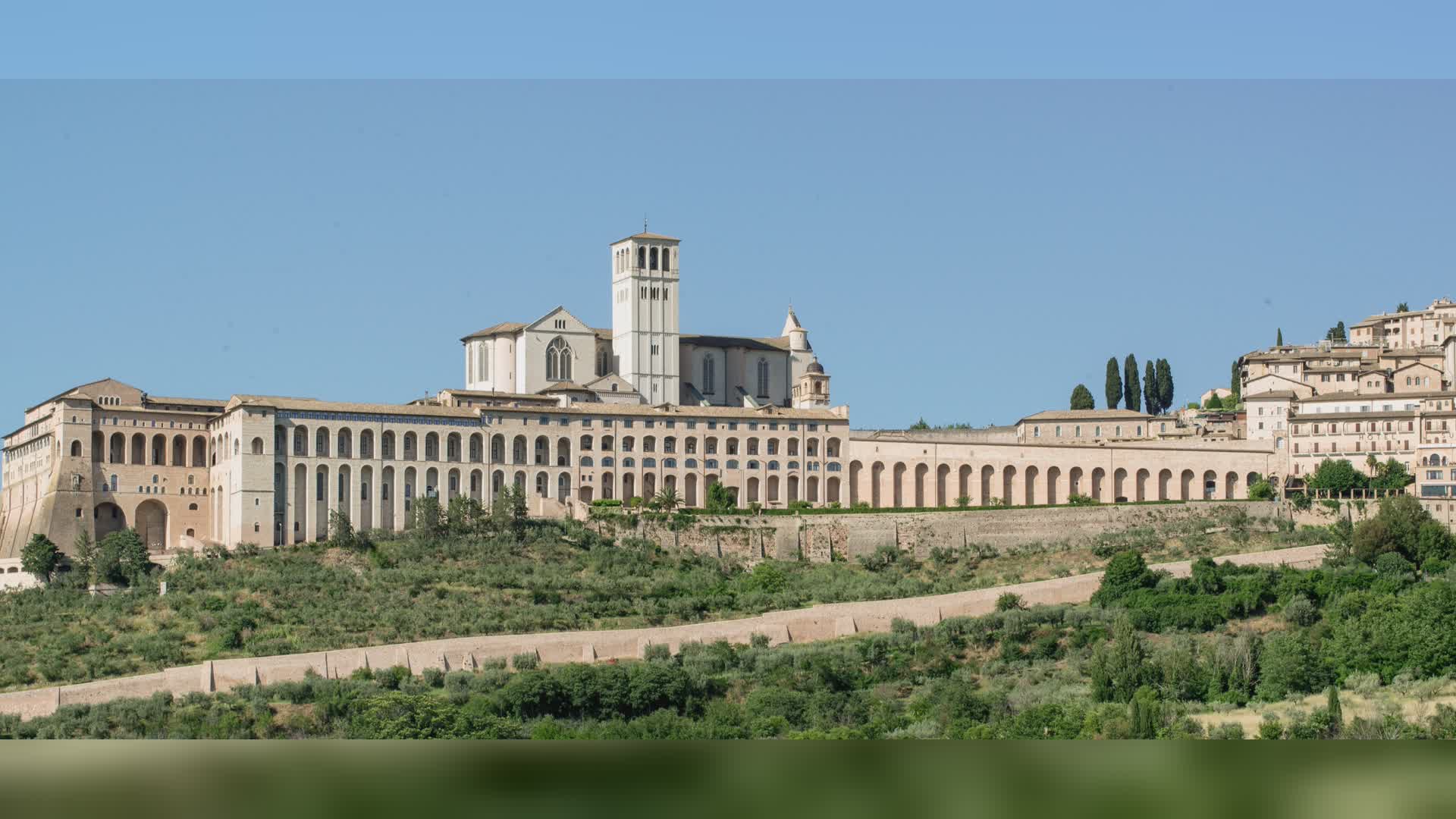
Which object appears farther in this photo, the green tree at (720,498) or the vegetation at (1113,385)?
the vegetation at (1113,385)

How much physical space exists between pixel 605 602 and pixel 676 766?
116 feet

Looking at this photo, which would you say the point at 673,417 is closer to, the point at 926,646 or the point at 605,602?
the point at 605,602

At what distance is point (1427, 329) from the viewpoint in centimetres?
8462

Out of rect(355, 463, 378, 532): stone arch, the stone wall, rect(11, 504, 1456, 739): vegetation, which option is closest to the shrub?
rect(11, 504, 1456, 739): vegetation

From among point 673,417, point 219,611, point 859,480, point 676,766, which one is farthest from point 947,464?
point 676,766

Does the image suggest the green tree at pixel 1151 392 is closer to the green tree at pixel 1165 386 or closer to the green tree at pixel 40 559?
the green tree at pixel 1165 386

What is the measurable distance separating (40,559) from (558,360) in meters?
19.3

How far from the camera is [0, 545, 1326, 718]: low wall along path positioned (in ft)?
148

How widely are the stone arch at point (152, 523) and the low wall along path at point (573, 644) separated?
1671 cm

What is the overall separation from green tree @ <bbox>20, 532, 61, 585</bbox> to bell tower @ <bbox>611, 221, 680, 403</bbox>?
20280 mm

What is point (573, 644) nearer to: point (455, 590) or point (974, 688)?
point (455, 590)

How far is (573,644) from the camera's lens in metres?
48.6

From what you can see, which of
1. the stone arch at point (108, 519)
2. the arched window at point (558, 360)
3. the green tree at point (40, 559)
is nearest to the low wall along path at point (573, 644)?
the green tree at point (40, 559)

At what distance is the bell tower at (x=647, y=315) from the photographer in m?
71.8
